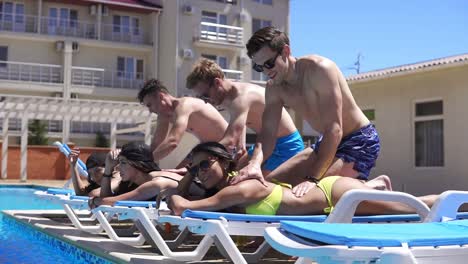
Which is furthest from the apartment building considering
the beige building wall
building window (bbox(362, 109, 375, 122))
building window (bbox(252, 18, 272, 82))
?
the beige building wall

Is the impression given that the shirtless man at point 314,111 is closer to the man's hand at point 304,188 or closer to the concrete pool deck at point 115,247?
the man's hand at point 304,188

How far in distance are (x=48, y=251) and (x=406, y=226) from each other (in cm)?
487

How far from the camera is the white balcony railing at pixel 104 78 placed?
33.9 m

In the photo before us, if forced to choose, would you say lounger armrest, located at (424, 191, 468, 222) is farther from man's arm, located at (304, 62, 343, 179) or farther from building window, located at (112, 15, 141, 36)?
building window, located at (112, 15, 141, 36)

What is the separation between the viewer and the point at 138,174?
5.46 meters

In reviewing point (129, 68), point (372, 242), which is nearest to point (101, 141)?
point (129, 68)

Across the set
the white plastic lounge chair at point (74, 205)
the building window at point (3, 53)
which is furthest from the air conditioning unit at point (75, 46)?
the white plastic lounge chair at point (74, 205)

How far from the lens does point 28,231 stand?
7.61 m

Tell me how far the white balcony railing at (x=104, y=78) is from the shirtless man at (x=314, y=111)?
99.6 feet

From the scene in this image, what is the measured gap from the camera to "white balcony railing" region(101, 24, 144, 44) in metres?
35.1

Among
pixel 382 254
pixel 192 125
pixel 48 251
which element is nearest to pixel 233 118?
pixel 192 125

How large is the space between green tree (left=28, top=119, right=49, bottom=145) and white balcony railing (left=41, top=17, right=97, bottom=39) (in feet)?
19.1

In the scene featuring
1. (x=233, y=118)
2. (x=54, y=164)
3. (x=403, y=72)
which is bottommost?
(x=54, y=164)

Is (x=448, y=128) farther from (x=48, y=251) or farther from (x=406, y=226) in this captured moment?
(x=406, y=226)
